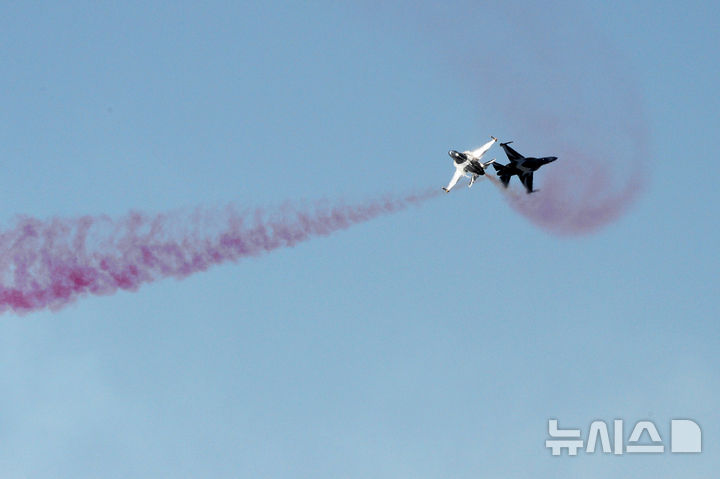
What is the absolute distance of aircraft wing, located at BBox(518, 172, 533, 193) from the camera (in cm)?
12400

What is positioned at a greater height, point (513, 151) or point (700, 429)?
point (513, 151)

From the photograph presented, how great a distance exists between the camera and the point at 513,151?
124 meters

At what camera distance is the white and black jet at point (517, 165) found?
404ft

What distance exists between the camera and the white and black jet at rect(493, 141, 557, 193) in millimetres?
123188

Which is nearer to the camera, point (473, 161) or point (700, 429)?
point (700, 429)

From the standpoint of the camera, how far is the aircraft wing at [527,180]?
124m

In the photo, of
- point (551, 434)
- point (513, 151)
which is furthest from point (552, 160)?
point (551, 434)

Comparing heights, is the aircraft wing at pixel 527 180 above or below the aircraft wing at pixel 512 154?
below

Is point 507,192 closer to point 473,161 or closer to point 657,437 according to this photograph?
point 473,161

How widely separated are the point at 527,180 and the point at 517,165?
7.68 feet

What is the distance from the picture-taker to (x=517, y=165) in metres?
123

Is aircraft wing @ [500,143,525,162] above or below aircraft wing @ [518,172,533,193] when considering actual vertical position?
above

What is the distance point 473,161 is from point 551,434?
3478 centimetres

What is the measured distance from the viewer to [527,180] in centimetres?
12431
